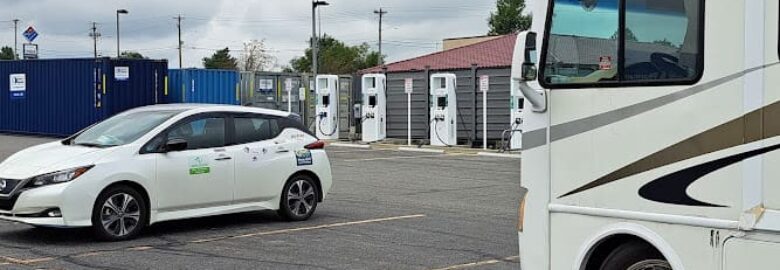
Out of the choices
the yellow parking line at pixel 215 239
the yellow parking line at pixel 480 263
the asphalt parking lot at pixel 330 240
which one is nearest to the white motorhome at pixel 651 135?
the yellow parking line at pixel 480 263

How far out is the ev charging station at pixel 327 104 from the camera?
3094 cm

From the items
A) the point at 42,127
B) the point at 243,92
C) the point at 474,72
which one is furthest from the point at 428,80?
the point at 42,127

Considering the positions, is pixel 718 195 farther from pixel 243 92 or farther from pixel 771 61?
pixel 243 92

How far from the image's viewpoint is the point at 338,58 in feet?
299

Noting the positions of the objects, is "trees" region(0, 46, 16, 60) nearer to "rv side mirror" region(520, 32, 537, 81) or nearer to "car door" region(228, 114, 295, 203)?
"car door" region(228, 114, 295, 203)

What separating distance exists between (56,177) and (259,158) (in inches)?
99.4

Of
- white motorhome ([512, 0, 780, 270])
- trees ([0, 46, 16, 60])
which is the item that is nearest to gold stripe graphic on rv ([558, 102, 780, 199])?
white motorhome ([512, 0, 780, 270])

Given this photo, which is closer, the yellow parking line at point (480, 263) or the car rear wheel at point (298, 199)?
the yellow parking line at point (480, 263)

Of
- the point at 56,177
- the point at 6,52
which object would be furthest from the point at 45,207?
the point at 6,52

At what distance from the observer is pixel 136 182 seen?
968 cm

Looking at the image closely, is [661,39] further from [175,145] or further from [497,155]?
[497,155]

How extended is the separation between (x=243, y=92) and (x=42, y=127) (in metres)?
7.10

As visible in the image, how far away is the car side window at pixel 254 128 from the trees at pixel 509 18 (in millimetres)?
66295

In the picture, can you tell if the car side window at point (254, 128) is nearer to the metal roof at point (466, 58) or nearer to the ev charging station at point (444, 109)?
the ev charging station at point (444, 109)
